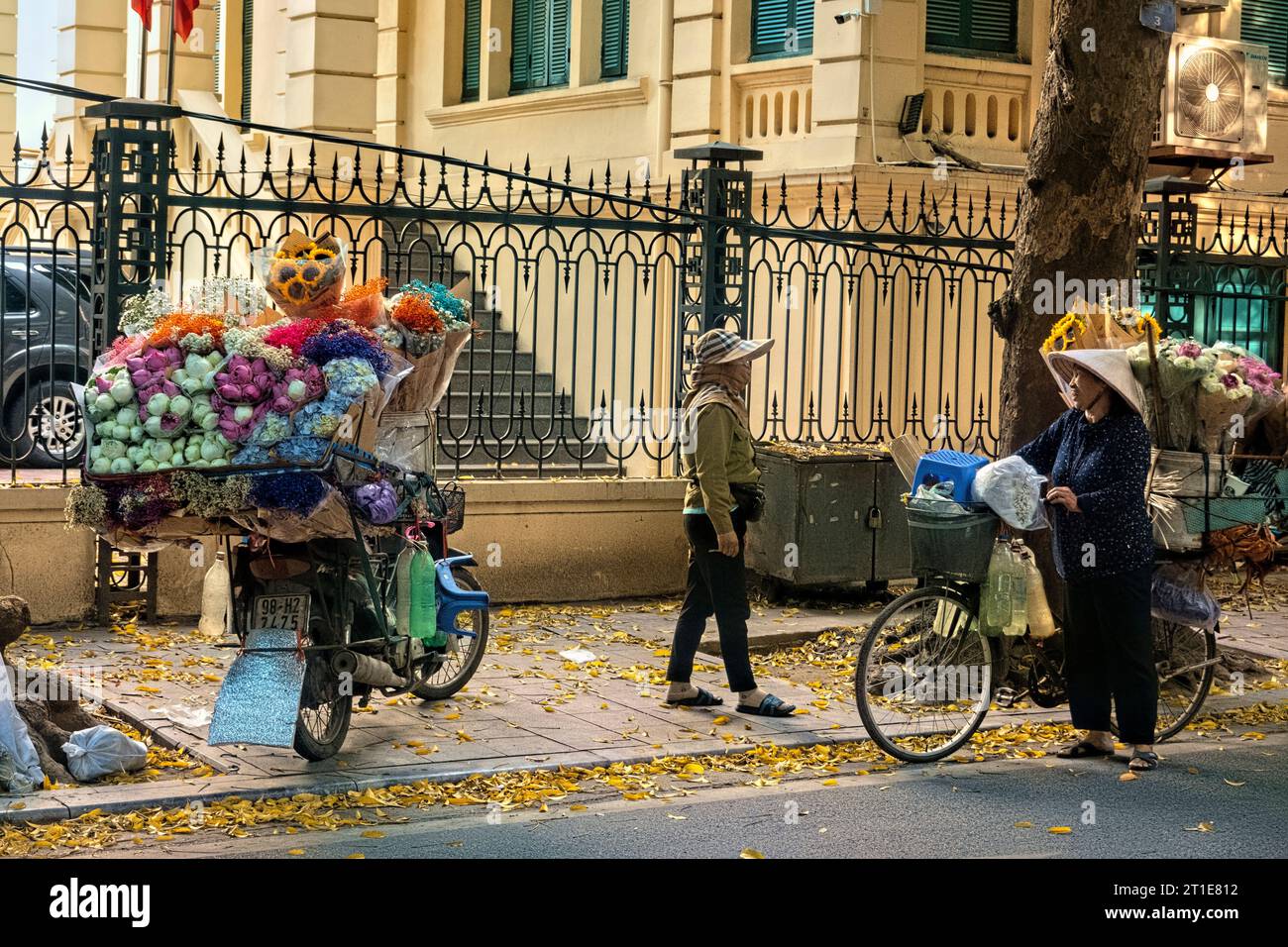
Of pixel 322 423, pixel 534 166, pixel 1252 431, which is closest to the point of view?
pixel 322 423

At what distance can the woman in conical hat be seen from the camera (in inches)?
307

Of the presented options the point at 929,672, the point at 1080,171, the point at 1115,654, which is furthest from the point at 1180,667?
the point at 1080,171

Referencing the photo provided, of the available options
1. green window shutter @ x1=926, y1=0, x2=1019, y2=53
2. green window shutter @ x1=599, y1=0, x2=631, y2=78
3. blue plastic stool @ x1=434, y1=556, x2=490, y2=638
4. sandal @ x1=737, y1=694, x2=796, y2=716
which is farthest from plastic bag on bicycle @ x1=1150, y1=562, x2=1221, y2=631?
green window shutter @ x1=599, y1=0, x2=631, y2=78

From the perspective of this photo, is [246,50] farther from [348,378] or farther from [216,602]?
[348,378]

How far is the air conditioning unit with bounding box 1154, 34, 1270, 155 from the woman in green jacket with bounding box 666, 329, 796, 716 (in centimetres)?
826

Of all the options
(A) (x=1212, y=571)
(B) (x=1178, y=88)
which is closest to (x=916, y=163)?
(B) (x=1178, y=88)

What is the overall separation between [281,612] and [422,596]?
0.71m

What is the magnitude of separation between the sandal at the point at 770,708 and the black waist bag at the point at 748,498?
90 centimetres

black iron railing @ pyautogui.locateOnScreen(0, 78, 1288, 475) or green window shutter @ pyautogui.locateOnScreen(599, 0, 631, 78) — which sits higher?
green window shutter @ pyautogui.locateOnScreen(599, 0, 631, 78)

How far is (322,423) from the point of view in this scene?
702cm

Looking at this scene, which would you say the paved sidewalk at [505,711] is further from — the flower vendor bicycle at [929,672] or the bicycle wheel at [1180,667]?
Result: the bicycle wheel at [1180,667]

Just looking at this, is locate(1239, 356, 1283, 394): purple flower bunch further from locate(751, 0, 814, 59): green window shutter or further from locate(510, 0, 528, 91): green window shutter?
locate(510, 0, 528, 91): green window shutter
